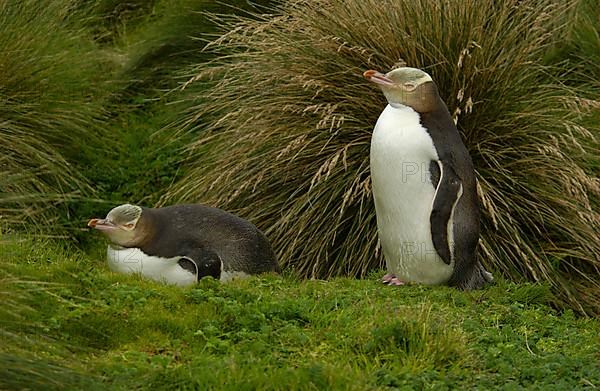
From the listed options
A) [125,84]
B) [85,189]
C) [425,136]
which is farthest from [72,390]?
[125,84]

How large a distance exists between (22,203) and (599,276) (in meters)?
4.00

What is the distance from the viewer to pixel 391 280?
24.8 ft

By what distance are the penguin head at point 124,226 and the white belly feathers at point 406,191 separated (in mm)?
1489

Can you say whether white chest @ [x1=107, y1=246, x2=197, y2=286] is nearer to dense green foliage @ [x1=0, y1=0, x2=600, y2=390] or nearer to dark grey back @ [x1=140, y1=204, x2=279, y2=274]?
dark grey back @ [x1=140, y1=204, x2=279, y2=274]

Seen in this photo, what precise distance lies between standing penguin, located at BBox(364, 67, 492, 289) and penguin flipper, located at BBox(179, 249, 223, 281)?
1.05m

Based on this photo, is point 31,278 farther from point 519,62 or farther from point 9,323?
point 519,62

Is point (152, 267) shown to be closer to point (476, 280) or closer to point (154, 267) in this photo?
point (154, 267)

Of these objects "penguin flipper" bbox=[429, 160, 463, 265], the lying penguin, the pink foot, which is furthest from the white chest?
"penguin flipper" bbox=[429, 160, 463, 265]

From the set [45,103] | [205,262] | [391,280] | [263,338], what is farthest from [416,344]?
[45,103]

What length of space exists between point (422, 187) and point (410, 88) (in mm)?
622

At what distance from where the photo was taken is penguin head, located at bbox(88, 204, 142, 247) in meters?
7.44

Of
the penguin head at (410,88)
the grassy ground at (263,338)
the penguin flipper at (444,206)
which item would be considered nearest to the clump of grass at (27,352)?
the grassy ground at (263,338)

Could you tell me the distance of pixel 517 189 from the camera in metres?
8.58

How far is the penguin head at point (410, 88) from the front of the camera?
294 inches
